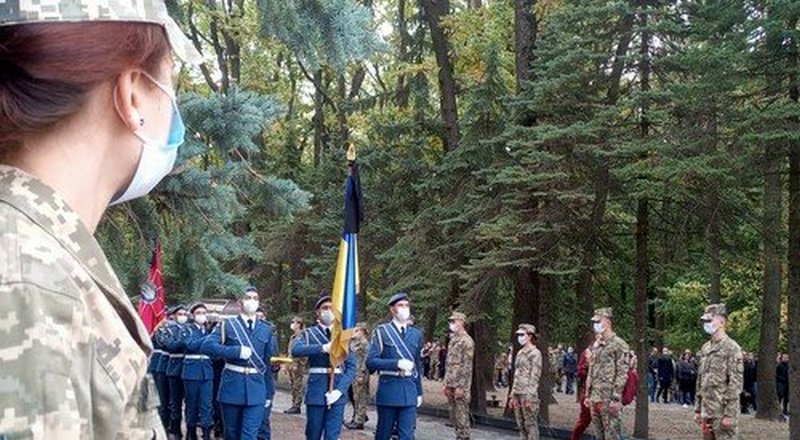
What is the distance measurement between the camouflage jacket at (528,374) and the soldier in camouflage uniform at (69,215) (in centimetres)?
1563

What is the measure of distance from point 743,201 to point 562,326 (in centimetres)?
641

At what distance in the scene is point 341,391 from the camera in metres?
12.7

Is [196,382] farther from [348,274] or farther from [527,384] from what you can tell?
[348,274]

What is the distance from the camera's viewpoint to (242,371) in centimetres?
1218

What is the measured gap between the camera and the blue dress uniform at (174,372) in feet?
54.5

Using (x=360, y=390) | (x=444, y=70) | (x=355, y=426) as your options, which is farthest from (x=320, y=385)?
(x=444, y=70)

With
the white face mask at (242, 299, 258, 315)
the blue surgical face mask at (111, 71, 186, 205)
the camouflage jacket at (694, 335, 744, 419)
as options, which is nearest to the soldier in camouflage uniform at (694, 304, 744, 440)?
the camouflage jacket at (694, 335, 744, 419)

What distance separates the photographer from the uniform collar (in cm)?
114

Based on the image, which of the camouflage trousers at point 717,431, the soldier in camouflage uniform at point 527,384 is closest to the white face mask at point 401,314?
the soldier in camouflage uniform at point 527,384

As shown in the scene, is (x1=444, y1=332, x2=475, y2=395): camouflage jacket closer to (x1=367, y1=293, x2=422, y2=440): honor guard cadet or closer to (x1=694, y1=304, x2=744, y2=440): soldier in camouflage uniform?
(x1=367, y1=293, x2=422, y2=440): honor guard cadet

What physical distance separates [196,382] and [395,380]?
400 centimetres

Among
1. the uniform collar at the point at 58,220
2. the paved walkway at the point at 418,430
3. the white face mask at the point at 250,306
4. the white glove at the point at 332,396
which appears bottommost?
the paved walkway at the point at 418,430

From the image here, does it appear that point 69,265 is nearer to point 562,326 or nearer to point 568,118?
point 568,118

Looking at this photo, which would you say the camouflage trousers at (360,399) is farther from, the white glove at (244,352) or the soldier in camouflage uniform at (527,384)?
the white glove at (244,352)
